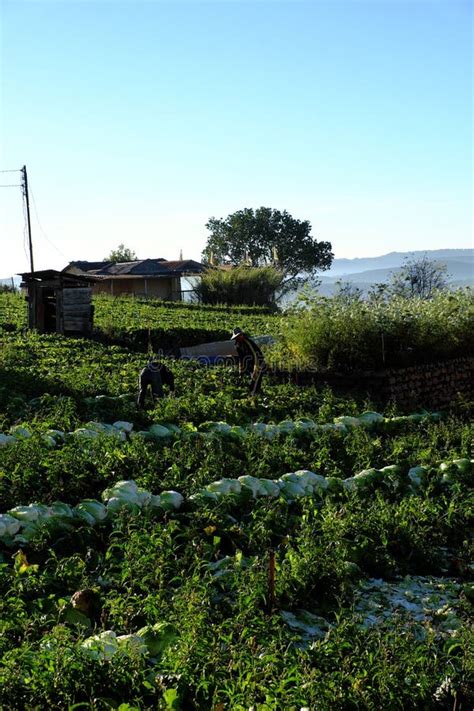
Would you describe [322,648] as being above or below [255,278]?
below

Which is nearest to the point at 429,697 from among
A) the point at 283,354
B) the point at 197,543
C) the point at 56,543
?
the point at 197,543

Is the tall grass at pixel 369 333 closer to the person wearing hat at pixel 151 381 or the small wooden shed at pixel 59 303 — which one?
the person wearing hat at pixel 151 381

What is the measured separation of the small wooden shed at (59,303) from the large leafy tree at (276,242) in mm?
51548

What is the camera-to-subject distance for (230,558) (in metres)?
5.67

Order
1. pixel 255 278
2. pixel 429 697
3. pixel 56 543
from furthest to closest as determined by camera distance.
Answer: pixel 255 278, pixel 56 543, pixel 429 697

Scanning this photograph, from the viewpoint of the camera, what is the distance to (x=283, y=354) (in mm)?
14344

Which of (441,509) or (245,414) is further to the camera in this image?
(245,414)

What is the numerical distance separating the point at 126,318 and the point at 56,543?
16446 millimetres

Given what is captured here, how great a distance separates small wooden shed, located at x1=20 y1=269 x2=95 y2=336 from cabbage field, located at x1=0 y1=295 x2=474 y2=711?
28.5 ft

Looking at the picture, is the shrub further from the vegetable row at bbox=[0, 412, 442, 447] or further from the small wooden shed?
the vegetable row at bbox=[0, 412, 442, 447]

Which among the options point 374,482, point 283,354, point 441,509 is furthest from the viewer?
point 283,354

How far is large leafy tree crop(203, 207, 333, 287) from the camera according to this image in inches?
2837

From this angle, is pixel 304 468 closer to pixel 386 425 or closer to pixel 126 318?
pixel 386 425

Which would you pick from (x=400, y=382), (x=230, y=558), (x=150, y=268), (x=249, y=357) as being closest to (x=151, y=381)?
(x=249, y=357)
